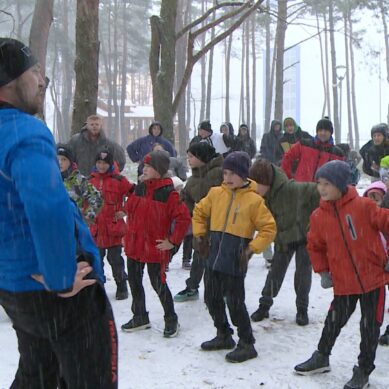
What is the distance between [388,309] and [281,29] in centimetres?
1972

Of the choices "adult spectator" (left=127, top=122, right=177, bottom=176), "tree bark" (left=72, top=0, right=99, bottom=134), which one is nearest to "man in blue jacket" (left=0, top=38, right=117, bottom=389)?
"tree bark" (left=72, top=0, right=99, bottom=134)

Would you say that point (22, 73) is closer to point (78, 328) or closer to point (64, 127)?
point (78, 328)

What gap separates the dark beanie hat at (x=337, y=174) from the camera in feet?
13.0

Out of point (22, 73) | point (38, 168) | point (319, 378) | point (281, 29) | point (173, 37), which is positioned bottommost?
point (319, 378)

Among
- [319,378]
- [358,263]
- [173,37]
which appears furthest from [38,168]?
[173,37]

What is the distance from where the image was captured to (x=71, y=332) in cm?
221

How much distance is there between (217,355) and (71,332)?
259 centimetres

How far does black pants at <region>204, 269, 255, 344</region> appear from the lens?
447cm

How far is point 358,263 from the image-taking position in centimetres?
393

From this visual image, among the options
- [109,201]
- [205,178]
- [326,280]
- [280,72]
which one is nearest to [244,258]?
[326,280]

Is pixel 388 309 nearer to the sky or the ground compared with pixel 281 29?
nearer to the ground

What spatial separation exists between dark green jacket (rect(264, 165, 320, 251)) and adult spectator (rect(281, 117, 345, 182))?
2.29m

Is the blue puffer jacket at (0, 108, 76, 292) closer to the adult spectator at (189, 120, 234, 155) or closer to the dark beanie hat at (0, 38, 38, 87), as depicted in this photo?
the dark beanie hat at (0, 38, 38, 87)

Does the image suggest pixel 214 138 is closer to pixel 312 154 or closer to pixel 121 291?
pixel 312 154
